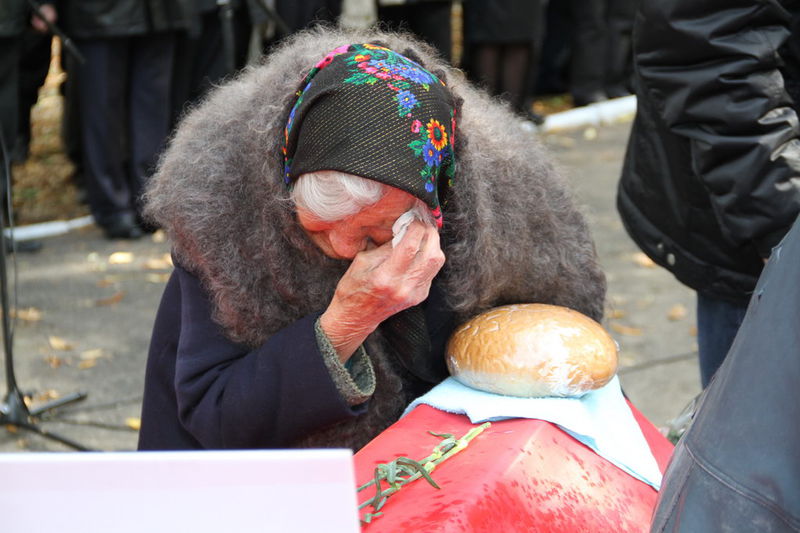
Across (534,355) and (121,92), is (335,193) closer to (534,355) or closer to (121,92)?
(534,355)

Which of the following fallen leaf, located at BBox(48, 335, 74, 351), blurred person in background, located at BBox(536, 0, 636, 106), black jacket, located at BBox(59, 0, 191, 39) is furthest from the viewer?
blurred person in background, located at BBox(536, 0, 636, 106)

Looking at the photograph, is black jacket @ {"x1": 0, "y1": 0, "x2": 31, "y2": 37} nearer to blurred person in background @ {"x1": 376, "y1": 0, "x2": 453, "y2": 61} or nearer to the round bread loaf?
blurred person in background @ {"x1": 376, "y1": 0, "x2": 453, "y2": 61}

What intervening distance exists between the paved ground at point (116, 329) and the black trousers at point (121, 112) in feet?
1.01

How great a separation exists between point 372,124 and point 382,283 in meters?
0.28

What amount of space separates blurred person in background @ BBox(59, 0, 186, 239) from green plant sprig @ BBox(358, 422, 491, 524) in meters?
3.66

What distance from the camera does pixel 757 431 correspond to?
1018mm

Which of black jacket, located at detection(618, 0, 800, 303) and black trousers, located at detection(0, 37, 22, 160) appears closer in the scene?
black jacket, located at detection(618, 0, 800, 303)

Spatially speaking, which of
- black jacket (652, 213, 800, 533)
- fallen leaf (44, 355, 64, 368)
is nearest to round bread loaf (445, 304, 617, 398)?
black jacket (652, 213, 800, 533)

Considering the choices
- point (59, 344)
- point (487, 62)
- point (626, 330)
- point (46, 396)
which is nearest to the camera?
point (46, 396)

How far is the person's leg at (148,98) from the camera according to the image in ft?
17.5

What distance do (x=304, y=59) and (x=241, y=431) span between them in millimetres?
682

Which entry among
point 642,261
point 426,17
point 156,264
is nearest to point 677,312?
point 642,261

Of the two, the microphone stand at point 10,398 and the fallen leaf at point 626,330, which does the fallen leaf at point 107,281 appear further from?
the fallen leaf at point 626,330

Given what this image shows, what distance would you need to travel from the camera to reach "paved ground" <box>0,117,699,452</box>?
396cm
